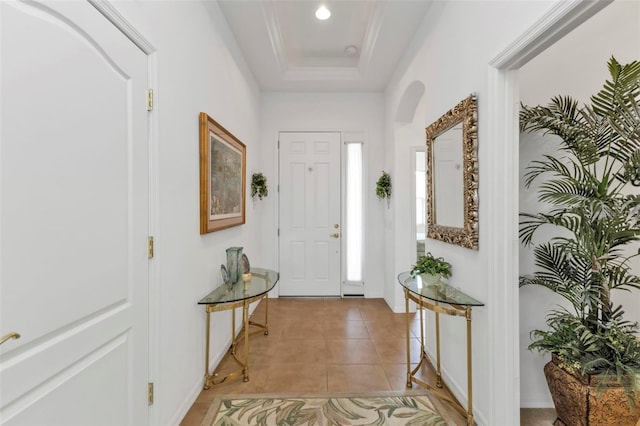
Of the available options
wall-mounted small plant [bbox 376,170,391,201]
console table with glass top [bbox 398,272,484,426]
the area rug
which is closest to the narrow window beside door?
wall-mounted small plant [bbox 376,170,391,201]

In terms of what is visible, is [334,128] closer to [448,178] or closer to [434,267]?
[448,178]

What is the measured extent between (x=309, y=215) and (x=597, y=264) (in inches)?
125

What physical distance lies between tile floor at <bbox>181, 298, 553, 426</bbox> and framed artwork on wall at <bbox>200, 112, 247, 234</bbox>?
1.19 metres

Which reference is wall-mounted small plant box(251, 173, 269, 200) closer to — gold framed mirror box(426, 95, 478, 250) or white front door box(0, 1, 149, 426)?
gold framed mirror box(426, 95, 478, 250)

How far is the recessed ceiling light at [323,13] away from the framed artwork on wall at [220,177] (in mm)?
1444

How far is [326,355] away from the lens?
2582 millimetres

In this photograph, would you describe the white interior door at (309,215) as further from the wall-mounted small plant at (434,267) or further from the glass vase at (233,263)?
the wall-mounted small plant at (434,267)

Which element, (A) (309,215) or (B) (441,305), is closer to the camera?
(B) (441,305)

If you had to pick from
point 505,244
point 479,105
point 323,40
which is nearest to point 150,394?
point 505,244

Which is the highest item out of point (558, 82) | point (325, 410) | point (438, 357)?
point (558, 82)

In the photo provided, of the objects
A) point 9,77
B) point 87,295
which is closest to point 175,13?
point 9,77

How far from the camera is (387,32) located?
277 cm

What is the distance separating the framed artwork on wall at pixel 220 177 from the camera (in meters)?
2.09

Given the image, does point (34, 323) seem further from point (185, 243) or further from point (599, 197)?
point (599, 197)
